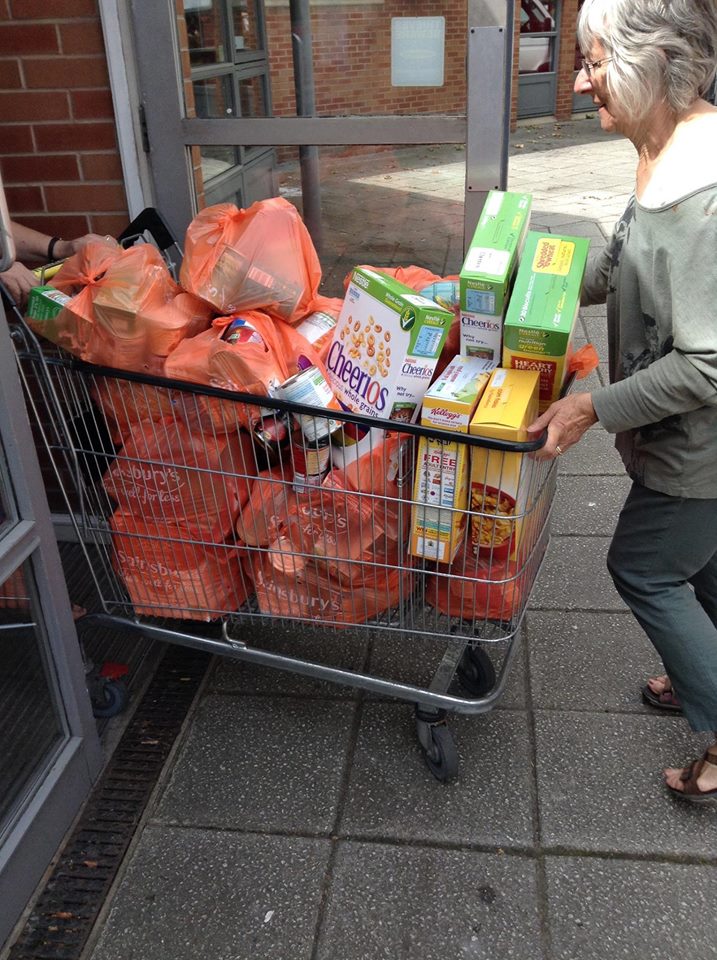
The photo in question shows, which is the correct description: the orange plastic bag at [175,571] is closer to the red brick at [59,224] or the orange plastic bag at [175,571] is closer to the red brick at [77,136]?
the red brick at [59,224]

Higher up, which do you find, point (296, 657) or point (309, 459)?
point (309, 459)

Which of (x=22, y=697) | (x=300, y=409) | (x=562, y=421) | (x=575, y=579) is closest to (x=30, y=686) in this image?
(x=22, y=697)

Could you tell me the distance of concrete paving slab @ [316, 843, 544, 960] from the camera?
6.86 feet

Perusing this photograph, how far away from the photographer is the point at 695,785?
7.91ft

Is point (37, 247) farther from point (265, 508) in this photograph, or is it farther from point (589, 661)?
point (589, 661)

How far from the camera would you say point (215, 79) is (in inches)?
128

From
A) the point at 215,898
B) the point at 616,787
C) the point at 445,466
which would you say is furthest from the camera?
the point at 616,787

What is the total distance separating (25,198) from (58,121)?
316 millimetres

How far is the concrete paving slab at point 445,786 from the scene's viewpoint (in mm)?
2393

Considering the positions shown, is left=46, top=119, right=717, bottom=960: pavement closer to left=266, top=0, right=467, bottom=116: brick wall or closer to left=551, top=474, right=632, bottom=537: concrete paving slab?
left=266, top=0, right=467, bottom=116: brick wall

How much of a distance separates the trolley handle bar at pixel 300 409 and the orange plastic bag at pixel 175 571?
440mm

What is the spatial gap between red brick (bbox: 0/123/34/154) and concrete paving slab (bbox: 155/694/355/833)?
6.65 ft

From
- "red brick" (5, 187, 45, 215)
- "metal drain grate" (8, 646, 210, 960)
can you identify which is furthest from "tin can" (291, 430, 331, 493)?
"red brick" (5, 187, 45, 215)

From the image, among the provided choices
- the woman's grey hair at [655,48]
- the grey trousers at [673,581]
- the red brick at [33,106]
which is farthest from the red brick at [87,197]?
the grey trousers at [673,581]
